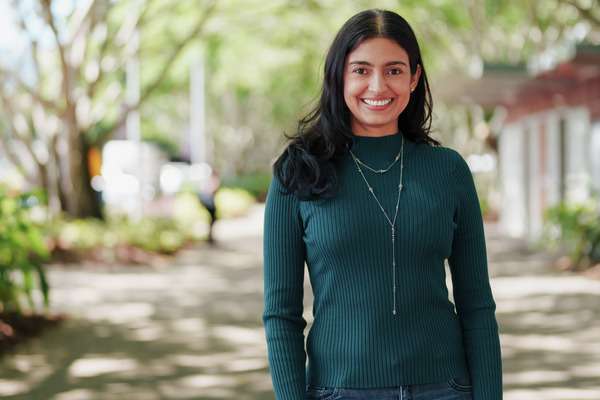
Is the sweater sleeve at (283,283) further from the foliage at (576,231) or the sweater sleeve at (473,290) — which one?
the foliage at (576,231)

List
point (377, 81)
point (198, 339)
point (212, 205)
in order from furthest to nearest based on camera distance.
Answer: point (212, 205)
point (198, 339)
point (377, 81)

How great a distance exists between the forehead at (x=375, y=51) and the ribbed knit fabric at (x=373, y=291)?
0.25 metres

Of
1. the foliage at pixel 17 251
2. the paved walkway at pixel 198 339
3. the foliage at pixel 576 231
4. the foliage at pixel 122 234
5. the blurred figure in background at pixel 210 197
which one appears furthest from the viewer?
the blurred figure in background at pixel 210 197

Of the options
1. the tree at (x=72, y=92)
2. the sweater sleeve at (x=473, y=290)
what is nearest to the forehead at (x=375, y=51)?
the sweater sleeve at (x=473, y=290)

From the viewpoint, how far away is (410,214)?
2506mm

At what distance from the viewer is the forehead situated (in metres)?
2.56

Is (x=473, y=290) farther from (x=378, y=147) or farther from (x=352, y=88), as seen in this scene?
(x=352, y=88)

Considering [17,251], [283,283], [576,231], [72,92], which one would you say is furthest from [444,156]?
[72,92]

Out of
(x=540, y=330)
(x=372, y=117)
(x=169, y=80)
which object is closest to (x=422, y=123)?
(x=372, y=117)

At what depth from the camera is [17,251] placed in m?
9.79

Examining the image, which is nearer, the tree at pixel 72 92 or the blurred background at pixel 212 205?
the blurred background at pixel 212 205

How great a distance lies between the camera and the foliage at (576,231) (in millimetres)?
15219

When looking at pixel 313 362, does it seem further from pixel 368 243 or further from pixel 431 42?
pixel 431 42

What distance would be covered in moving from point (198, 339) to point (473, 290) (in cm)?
731
